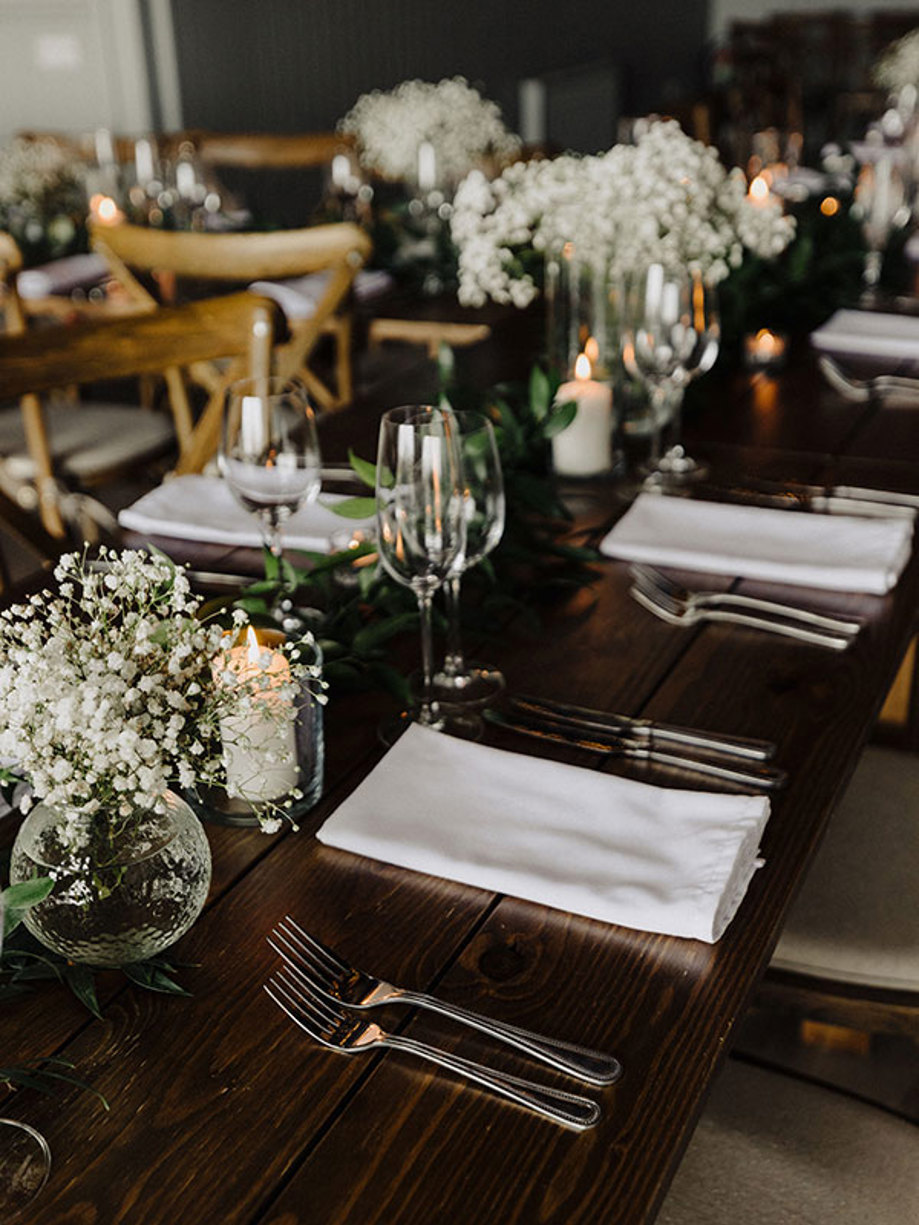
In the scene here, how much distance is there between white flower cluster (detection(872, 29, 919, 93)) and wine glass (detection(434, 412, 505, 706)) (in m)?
6.57

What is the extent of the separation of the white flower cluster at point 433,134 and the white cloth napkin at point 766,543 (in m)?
2.71

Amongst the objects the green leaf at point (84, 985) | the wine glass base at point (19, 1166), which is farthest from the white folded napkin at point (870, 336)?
the wine glass base at point (19, 1166)

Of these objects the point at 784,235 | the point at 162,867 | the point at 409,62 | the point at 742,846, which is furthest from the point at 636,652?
the point at 409,62

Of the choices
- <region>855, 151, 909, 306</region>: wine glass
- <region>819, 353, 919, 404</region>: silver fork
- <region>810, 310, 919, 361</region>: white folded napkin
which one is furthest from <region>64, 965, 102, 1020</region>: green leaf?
<region>855, 151, 909, 306</region>: wine glass

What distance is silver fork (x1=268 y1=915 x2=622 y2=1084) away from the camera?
0.76 m

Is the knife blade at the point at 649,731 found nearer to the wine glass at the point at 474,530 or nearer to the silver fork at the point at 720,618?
the wine glass at the point at 474,530

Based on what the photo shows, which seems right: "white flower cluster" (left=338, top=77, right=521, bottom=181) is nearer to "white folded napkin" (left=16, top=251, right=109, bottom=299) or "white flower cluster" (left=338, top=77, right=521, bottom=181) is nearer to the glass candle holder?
"white folded napkin" (left=16, top=251, right=109, bottom=299)

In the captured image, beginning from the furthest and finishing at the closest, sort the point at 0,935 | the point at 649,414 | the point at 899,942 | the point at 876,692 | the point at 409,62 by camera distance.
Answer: the point at 409,62, the point at 649,414, the point at 899,942, the point at 876,692, the point at 0,935

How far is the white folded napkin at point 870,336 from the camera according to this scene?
7.10 feet

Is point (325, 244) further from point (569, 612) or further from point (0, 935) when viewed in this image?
point (0, 935)

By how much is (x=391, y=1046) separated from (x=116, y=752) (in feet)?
0.77

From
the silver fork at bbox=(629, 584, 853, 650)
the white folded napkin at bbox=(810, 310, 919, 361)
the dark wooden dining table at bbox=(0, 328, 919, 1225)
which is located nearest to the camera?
the dark wooden dining table at bbox=(0, 328, 919, 1225)

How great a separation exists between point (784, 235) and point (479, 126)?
2173mm

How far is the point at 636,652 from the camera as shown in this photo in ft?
4.09
